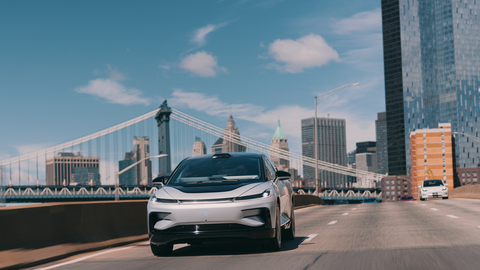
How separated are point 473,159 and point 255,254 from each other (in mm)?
194205

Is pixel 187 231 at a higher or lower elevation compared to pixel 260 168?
lower

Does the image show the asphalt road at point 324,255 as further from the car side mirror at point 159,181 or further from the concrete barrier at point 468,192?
the concrete barrier at point 468,192

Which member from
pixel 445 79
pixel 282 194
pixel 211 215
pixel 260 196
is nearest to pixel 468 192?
pixel 282 194

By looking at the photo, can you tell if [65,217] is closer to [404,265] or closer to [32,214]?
[32,214]

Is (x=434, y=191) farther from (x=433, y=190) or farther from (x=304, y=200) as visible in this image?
(x=304, y=200)

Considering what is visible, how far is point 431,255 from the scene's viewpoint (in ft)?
25.8

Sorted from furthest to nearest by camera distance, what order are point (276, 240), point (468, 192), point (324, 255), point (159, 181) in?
point (468, 192)
point (159, 181)
point (276, 240)
point (324, 255)

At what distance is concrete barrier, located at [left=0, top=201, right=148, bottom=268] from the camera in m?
7.78

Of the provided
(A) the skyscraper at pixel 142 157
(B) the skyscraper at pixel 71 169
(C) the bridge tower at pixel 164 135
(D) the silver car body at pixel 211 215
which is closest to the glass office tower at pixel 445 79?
(C) the bridge tower at pixel 164 135

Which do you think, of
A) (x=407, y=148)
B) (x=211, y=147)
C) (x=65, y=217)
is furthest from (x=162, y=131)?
(x=407, y=148)

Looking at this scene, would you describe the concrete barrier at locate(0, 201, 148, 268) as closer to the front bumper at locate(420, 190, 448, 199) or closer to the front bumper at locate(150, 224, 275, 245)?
the front bumper at locate(150, 224, 275, 245)

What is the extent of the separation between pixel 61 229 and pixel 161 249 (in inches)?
67.9

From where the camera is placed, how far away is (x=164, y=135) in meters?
94.8

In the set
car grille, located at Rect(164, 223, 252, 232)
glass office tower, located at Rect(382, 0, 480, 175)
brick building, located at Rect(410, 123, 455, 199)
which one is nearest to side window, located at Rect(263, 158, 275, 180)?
car grille, located at Rect(164, 223, 252, 232)
